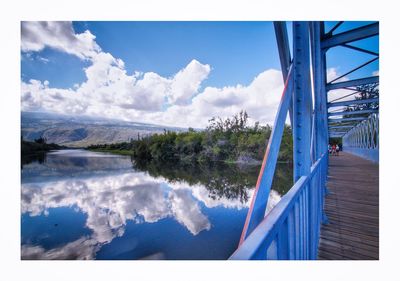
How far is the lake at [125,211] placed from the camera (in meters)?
4.60

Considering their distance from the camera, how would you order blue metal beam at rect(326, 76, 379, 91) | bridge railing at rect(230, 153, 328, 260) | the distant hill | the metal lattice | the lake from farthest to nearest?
1. the metal lattice
2. the lake
3. blue metal beam at rect(326, 76, 379, 91)
4. the distant hill
5. bridge railing at rect(230, 153, 328, 260)

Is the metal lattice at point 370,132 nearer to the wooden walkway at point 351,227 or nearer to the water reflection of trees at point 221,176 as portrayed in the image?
the wooden walkway at point 351,227

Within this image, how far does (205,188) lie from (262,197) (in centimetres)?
1252

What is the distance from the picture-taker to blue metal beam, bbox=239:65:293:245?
76 centimetres

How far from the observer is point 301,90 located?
1.27 m

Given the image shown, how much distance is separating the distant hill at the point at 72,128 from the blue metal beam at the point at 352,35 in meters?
3.01

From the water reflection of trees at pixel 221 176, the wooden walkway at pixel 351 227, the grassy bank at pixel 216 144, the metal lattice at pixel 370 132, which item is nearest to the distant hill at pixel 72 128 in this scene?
the wooden walkway at pixel 351 227

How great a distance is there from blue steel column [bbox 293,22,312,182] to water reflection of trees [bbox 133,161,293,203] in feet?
31.1

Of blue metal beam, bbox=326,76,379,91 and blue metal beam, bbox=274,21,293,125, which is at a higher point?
blue metal beam, bbox=326,76,379,91

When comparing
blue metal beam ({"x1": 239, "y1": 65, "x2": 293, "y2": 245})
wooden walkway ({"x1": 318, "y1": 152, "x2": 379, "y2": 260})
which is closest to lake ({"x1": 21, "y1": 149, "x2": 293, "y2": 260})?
blue metal beam ({"x1": 239, "y1": 65, "x2": 293, "y2": 245})

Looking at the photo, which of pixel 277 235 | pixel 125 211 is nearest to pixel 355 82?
pixel 277 235

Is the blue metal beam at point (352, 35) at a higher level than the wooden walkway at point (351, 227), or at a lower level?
higher

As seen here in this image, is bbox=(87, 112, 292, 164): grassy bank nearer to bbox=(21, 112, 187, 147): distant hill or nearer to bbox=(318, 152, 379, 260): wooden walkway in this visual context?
bbox=(21, 112, 187, 147): distant hill
